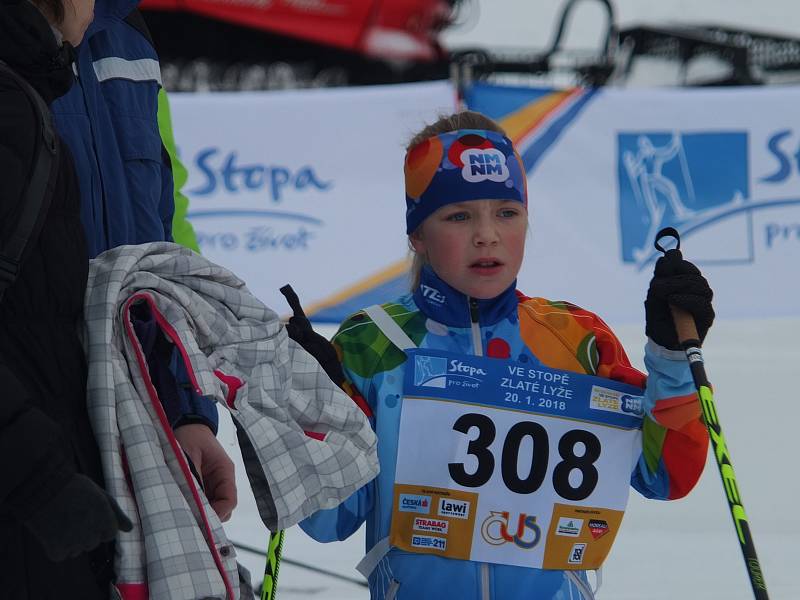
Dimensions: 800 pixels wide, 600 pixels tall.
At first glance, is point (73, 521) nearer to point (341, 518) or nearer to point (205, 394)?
point (205, 394)

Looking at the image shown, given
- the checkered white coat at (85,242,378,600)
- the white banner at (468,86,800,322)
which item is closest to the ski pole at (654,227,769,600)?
the checkered white coat at (85,242,378,600)

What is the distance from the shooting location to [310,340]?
214 centimetres

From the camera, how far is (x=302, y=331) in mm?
2115

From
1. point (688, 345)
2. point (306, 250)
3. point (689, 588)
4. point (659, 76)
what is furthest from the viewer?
point (659, 76)

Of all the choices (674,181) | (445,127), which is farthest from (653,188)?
(445,127)

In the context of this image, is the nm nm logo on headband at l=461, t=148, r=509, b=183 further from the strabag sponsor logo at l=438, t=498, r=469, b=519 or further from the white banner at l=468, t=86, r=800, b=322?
the white banner at l=468, t=86, r=800, b=322

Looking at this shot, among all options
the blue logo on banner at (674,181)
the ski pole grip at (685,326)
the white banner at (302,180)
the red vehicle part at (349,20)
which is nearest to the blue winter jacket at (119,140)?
the ski pole grip at (685,326)

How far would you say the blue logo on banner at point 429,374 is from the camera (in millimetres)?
2264

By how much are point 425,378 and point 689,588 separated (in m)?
1.96

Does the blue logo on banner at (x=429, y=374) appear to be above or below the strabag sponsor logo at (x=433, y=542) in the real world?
above

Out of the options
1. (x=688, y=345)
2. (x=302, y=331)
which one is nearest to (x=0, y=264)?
(x=302, y=331)

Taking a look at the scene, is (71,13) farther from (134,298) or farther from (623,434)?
(623,434)

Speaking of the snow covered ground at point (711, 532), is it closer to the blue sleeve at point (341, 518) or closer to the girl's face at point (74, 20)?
the blue sleeve at point (341, 518)

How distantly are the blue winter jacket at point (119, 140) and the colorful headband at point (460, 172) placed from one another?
501 mm
